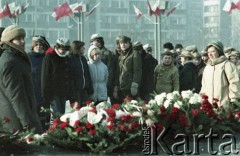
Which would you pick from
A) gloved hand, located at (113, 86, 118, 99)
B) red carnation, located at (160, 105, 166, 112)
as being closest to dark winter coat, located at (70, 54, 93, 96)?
gloved hand, located at (113, 86, 118, 99)

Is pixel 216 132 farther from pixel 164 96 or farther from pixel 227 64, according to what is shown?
pixel 227 64

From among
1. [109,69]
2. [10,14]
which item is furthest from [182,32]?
[109,69]

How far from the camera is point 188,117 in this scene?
7.13 m

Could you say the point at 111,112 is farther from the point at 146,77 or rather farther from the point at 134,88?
the point at 146,77

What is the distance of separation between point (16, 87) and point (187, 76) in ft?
21.8

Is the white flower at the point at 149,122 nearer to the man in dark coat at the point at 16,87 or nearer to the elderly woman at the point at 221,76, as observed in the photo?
the man in dark coat at the point at 16,87

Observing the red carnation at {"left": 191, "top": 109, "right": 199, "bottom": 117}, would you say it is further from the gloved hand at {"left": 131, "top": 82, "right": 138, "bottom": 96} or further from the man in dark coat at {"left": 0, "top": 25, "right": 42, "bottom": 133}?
the gloved hand at {"left": 131, "top": 82, "right": 138, "bottom": 96}

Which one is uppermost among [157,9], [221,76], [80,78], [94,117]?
[157,9]

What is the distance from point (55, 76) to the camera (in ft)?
38.0

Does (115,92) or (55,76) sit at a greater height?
(55,76)

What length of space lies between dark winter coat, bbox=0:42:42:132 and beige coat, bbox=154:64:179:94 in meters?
5.50

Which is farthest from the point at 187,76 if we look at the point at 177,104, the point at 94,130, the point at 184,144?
the point at 94,130

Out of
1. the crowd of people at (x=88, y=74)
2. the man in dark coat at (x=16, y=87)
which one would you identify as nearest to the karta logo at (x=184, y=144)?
the crowd of people at (x=88, y=74)

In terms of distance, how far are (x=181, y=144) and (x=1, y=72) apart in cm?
194
